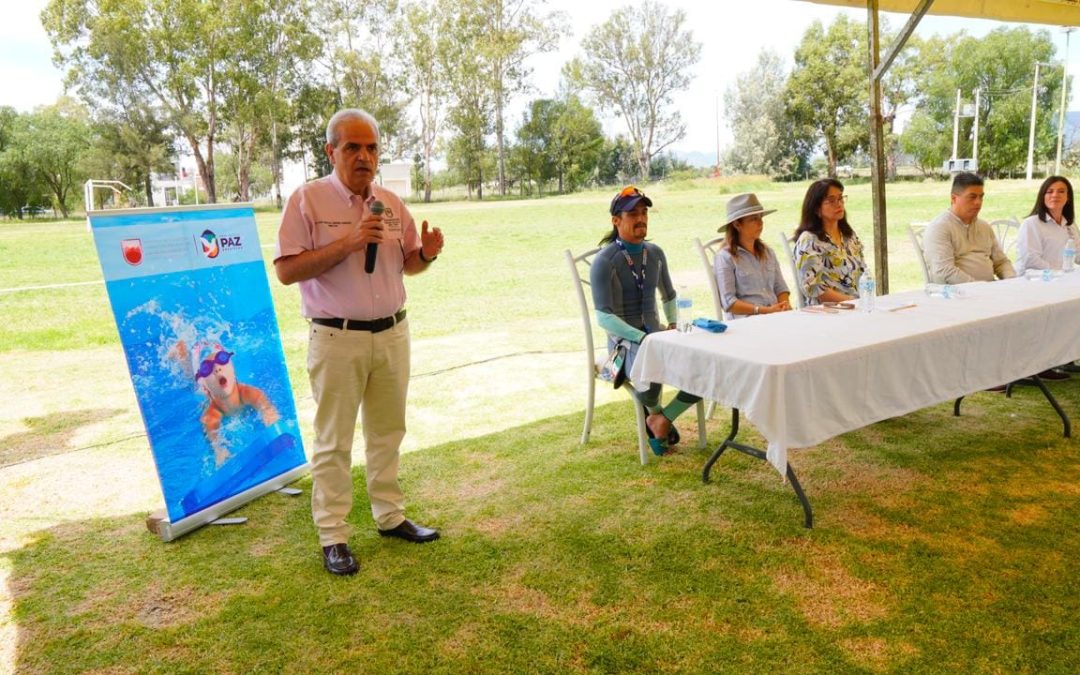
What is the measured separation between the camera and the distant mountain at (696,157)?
65.5 ft

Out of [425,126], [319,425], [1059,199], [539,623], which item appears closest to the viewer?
[539,623]

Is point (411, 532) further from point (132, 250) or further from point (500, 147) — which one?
point (500, 147)

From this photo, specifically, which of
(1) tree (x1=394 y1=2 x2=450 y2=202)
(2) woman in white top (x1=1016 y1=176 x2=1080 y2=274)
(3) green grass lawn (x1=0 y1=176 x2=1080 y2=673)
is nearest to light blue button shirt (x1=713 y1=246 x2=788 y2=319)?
(3) green grass lawn (x1=0 y1=176 x2=1080 y2=673)

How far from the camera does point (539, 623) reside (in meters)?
2.12

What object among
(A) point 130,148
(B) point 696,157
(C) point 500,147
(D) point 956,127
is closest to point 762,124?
(D) point 956,127

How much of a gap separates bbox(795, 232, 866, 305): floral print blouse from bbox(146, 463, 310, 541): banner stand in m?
2.81

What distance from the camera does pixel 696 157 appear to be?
20.4 m

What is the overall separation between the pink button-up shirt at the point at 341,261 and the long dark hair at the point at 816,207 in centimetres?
242

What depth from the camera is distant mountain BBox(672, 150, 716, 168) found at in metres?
20.0

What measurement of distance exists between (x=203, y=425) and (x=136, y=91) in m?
10.6

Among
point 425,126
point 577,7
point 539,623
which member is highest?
point 577,7

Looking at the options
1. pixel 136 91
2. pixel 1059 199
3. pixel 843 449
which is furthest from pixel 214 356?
pixel 136 91

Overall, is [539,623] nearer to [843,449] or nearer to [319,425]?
[319,425]

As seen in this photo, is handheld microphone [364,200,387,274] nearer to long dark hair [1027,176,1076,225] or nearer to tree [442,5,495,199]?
long dark hair [1027,176,1076,225]
